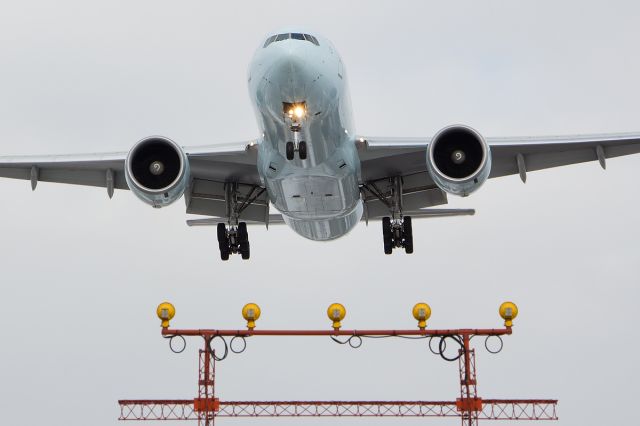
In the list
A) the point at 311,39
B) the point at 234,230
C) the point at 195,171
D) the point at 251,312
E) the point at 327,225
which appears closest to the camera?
the point at 311,39

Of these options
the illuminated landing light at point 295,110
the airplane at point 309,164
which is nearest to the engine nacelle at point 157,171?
the airplane at point 309,164

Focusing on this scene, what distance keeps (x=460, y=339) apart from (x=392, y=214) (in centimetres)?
408

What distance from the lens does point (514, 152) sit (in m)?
30.5

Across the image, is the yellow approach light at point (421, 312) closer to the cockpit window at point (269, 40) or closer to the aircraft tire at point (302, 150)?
the aircraft tire at point (302, 150)

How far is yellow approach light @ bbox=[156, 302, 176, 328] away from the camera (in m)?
29.6

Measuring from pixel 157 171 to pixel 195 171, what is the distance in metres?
3.62

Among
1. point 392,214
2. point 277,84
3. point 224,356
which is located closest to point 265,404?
point 224,356

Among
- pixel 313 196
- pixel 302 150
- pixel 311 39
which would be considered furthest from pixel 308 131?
pixel 313 196

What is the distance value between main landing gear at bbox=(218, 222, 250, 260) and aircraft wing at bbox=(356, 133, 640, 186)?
401cm

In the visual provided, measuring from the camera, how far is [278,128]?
1032 inches

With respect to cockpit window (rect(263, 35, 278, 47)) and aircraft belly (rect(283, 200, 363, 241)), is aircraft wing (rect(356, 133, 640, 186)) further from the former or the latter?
cockpit window (rect(263, 35, 278, 47))

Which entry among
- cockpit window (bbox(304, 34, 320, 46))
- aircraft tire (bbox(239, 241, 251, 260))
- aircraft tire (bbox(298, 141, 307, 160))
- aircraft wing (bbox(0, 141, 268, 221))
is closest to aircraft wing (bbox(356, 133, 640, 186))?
aircraft tire (bbox(298, 141, 307, 160))

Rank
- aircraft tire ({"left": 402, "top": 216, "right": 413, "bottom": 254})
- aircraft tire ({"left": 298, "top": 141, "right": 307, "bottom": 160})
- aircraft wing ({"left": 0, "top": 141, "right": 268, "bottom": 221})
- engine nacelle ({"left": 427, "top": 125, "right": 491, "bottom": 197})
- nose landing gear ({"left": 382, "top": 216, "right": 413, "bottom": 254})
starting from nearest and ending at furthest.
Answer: aircraft tire ({"left": 298, "top": 141, "right": 307, "bottom": 160})
engine nacelle ({"left": 427, "top": 125, "right": 491, "bottom": 197})
aircraft wing ({"left": 0, "top": 141, "right": 268, "bottom": 221})
nose landing gear ({"left": 382, "top": 216, "right": 413, "bottom": 254})
aircraft tire ({"left": 402, "top": 216, "right": 413, "bottom": 254})

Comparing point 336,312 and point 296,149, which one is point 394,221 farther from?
point 296,149
